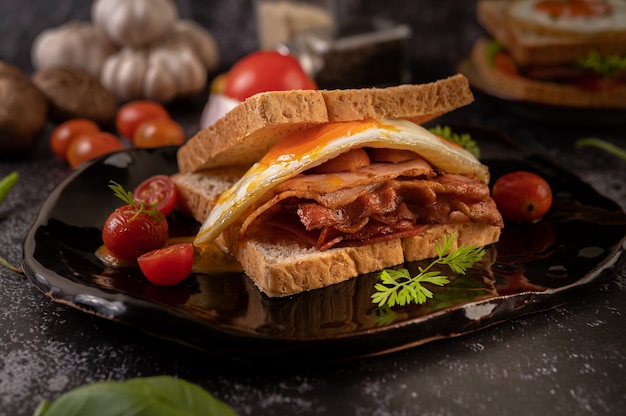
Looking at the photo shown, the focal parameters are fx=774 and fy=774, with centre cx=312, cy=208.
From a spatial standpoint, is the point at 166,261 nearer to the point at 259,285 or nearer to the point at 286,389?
the point at 259,285

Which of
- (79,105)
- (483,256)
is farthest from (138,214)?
(79,105)

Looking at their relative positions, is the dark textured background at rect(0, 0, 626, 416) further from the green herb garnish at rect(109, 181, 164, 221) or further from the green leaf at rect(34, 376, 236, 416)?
the green herb garnish at rect(109, 181, 164, 221)

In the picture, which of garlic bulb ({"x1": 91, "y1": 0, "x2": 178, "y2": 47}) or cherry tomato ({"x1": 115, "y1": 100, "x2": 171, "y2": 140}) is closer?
cherry tomato ({"x1": 115, "y1": 100, "x2": 171, "y2": 140})

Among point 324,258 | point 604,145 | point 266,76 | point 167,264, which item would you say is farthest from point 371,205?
point 266,76

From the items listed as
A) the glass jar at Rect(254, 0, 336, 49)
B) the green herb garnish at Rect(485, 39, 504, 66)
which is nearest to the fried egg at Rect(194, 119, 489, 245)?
the green herb garnish at Rect(485, 39, 504, 66)

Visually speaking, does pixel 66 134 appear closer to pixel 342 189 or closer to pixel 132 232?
pixel 132 232

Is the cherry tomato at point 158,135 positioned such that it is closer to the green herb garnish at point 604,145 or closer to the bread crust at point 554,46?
the bread crust at point 554,46
